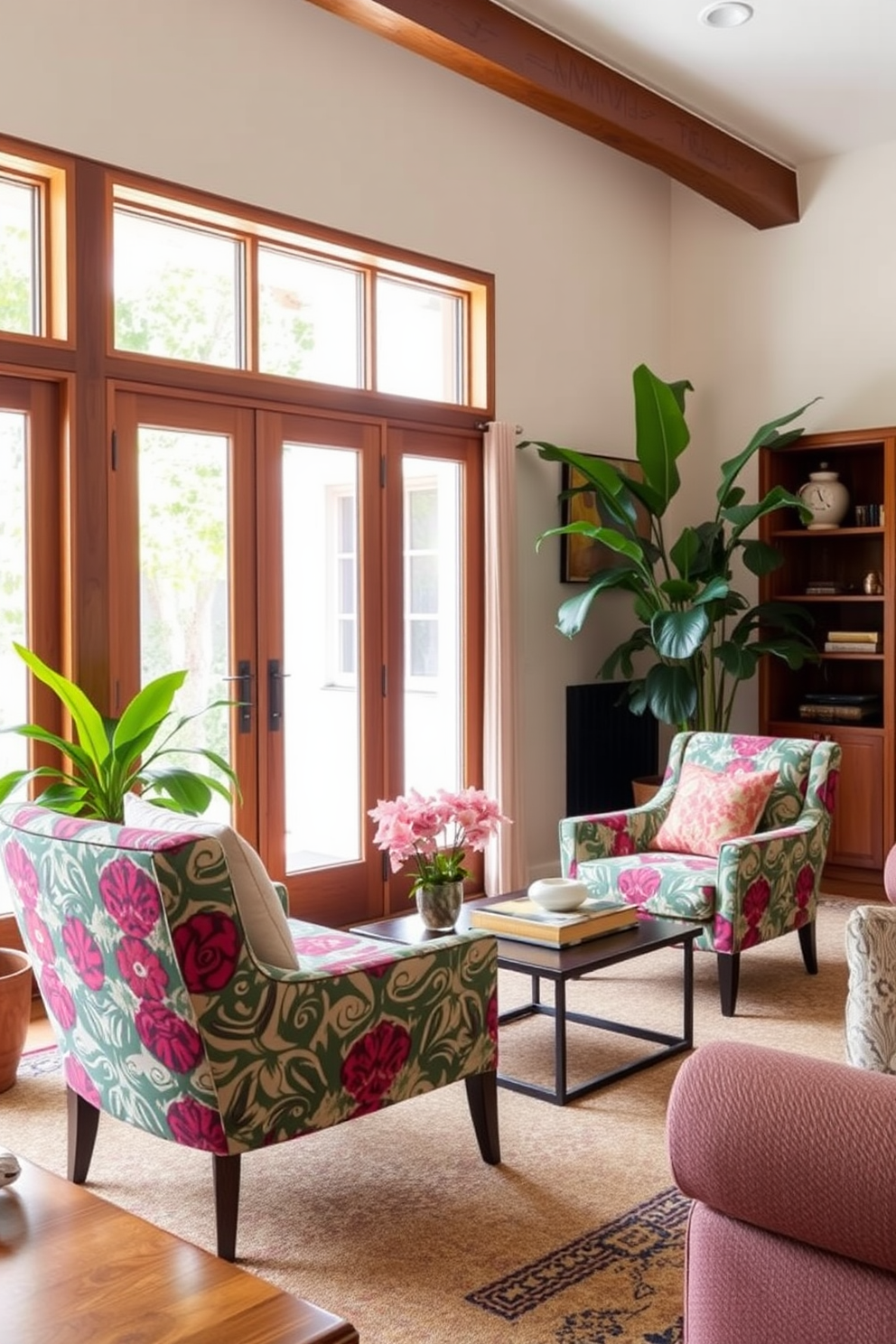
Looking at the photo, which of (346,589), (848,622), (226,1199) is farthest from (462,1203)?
(848,622)

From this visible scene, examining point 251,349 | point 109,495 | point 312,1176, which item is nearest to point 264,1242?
point 312,1176

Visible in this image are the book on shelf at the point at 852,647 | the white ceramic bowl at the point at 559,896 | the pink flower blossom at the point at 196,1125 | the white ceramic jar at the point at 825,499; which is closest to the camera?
the pink flower blossom at the point at 196,1125

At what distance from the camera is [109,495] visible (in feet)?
14.2

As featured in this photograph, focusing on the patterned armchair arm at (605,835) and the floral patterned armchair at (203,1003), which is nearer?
the floral patterned armchair at (203,1003)

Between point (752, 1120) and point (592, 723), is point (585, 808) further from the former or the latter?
point (752, 1120)

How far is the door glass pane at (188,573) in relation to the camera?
14.9ft

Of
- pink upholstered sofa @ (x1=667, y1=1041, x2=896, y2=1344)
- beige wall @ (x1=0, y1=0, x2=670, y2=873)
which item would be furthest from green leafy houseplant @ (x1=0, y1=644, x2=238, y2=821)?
pink upholstered sofa @ (x1=667, y1=1041, x2=896, y2=1344)

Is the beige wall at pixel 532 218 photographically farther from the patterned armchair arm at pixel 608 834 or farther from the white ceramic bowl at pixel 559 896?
the white ceramic bowl at pixel 559 896

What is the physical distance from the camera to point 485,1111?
118 inches

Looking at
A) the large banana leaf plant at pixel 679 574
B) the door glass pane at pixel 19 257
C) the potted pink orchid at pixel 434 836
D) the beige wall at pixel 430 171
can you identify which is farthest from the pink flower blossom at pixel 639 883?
the door glass pane at pixel 19 257

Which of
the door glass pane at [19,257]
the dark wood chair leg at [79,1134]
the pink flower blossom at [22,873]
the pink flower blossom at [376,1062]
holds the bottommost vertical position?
the dark wood chair leg at [79,1134]

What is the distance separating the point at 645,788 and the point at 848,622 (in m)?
1.33

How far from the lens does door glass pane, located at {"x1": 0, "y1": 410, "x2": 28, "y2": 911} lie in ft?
13.7

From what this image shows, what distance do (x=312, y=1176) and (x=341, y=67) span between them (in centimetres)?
394
